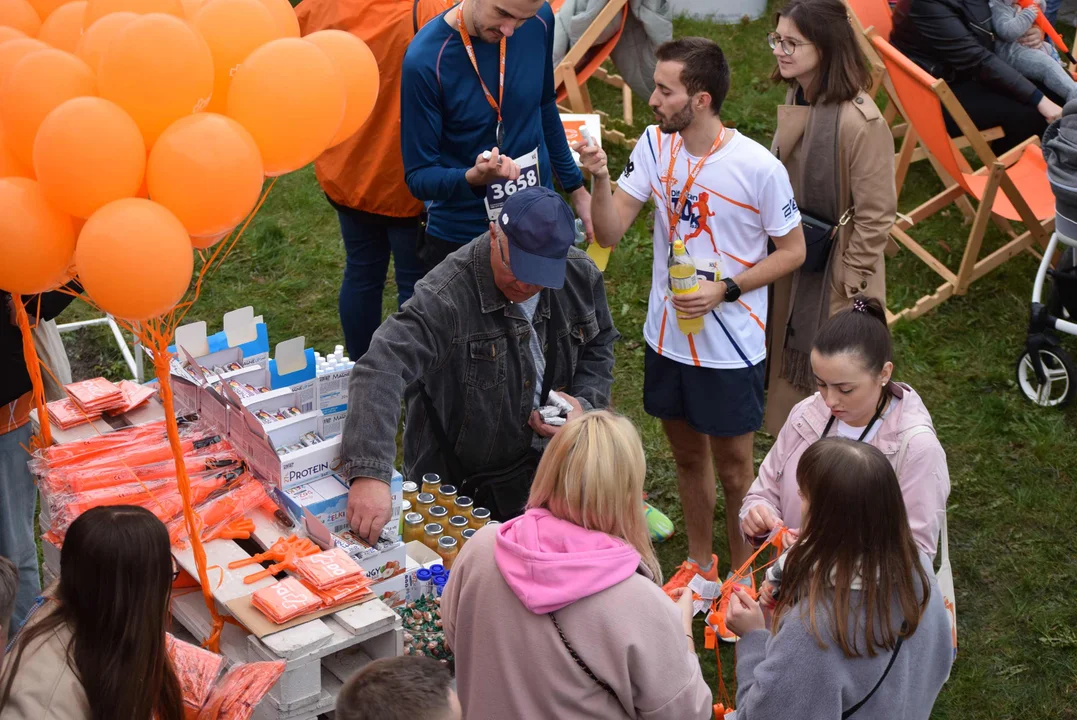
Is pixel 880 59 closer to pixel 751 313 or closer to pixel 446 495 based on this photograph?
pixel 751 313

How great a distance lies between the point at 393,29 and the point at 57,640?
3.06 m

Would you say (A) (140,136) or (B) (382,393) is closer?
(A) (140,136)

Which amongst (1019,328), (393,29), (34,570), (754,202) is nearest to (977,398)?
(1019,328)

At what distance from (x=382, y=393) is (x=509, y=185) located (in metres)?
1.22

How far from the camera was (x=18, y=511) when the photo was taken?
11.5ft

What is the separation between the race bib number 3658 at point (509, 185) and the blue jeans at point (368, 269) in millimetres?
845

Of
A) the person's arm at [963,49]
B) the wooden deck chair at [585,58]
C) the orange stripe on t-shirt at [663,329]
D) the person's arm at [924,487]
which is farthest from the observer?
the wooden deck chair at [585,58]

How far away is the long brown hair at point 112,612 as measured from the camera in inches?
88.9

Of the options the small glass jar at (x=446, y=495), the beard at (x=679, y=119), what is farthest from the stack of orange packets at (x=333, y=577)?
the beard at (x=679, y=119)

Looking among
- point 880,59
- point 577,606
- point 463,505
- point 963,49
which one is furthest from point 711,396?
point 963,49

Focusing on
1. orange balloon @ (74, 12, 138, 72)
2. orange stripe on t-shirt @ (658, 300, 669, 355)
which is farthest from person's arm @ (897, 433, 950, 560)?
orange balloon @ (74, 12, 138, 72)

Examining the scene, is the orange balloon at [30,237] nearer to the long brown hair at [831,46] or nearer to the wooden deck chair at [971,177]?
the long brown hair at [831,46]

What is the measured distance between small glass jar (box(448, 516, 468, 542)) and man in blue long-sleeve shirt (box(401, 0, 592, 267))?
1222 millimetres

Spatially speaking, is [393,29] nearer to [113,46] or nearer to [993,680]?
[113,46]
